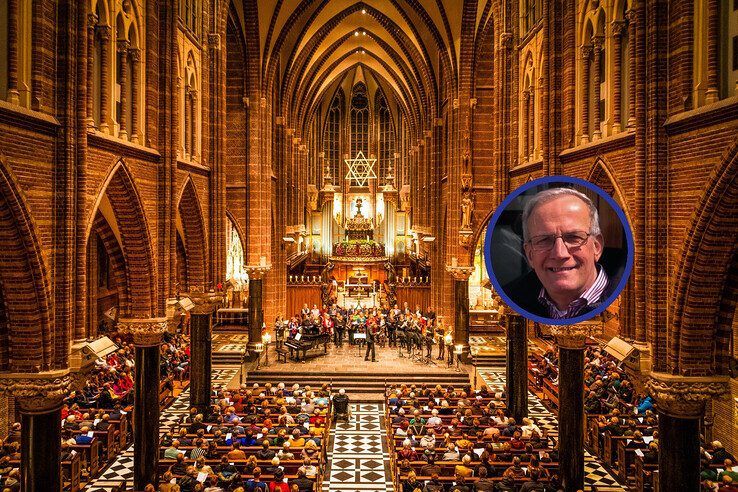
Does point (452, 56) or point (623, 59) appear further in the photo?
point (452, 56)

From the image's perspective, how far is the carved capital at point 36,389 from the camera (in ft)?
28.1

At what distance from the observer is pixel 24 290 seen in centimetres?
848

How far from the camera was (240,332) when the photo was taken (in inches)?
1216

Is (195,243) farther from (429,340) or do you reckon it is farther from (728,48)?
(728,48)

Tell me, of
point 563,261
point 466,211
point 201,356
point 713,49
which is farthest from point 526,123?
point 201,356

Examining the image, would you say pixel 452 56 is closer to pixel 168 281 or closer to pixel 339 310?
pixel 339 310

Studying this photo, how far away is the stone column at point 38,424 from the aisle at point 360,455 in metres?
6.12

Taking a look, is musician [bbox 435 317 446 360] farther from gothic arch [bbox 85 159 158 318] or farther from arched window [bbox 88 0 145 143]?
arched window [bbox 88 0 145 143]

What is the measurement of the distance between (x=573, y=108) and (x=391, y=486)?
9.40 metres

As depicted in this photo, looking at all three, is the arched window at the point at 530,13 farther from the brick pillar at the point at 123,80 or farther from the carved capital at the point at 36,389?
the carved capital at the point at 36,389

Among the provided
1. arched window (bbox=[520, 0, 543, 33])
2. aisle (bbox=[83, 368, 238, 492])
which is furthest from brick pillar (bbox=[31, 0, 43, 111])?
arched window (bbox=[520, 0, 543, 33])

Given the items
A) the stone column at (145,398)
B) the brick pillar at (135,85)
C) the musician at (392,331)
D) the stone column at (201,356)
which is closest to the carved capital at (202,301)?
the stone column at (201,356)

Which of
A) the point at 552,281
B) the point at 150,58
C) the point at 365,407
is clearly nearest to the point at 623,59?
the point at 552,281

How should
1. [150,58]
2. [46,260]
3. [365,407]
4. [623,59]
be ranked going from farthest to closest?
[365,407] < [150,58] < [623,59] < [46,260]
